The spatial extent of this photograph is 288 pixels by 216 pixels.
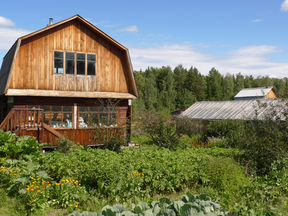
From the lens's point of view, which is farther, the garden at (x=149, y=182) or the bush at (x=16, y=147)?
the bush at (x=16, y=147)

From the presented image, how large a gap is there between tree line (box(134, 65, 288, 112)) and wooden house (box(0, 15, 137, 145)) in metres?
32.5

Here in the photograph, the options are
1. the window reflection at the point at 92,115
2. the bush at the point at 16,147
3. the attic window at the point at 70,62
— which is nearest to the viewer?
the bush at the point at 16,147

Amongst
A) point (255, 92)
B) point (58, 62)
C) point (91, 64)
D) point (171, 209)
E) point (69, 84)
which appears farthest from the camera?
point (255, 92)

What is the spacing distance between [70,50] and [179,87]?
150 feet

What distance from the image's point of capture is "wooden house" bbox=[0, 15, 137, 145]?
1869cm

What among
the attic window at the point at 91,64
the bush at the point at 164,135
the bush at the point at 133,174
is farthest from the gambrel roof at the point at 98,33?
the bush at the point at 133,174

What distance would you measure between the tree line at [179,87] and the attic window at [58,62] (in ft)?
112

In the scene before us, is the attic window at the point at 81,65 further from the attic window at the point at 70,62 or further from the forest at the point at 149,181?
the forest at the point at 149,181

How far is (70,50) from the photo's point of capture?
20.8m

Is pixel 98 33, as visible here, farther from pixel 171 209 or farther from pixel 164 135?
pixel 171 209

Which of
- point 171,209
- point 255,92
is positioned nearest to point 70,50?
point 171,209

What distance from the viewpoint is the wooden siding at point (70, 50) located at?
19.4 m

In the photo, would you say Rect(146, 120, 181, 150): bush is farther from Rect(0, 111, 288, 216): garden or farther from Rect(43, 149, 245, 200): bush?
Rect(43, 149, 245, 200): bush

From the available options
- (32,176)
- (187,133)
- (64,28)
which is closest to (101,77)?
(64,28)
